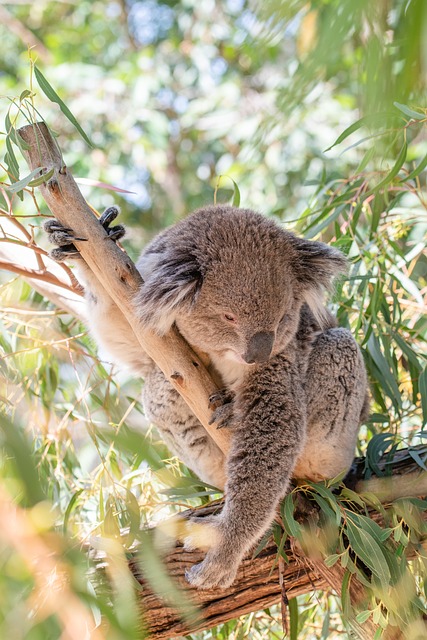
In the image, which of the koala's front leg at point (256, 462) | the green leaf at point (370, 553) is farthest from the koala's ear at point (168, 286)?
the green leaf at point (370, 553)

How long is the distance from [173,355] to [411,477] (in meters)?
1.01

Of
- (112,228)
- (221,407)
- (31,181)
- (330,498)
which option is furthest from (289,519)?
(31,181)

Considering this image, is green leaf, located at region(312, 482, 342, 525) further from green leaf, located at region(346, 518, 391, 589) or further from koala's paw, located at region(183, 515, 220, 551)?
Result: koala's paw, located at region(183, 515, 220, 551)

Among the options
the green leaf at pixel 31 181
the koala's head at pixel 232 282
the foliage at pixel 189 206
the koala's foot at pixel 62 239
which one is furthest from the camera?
the koala's head at pixel 232 282

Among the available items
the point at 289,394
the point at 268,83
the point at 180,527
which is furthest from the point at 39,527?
the point at 268,83

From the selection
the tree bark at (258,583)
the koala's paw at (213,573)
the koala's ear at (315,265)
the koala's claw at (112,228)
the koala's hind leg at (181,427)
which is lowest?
the tree bark at (258,583)

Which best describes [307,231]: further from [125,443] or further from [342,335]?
[125,443]

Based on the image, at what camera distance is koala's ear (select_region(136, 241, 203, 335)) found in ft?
7.89

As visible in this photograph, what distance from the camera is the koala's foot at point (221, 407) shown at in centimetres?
254

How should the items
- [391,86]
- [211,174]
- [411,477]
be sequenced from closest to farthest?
[391,86] < [411,477] < [211,174]

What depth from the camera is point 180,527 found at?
2.61m

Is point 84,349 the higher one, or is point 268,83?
point 268,83

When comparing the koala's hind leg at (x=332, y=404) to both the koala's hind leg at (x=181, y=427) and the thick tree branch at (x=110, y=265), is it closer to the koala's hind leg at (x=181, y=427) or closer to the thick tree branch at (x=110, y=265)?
the koala's hind leg at (x=181, y=427)

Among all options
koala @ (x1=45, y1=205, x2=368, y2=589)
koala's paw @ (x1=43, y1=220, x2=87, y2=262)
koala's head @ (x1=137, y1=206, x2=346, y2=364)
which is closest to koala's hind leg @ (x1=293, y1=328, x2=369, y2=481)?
koala @ (x1=45, y1=205, x2=368, y2=589)
